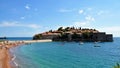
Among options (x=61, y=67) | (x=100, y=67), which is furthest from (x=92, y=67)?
(x=61, y=67)

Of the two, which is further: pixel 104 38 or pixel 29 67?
pixel 104 38

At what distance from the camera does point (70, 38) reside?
654 feet

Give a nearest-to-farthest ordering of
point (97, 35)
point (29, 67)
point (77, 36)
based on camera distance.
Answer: point (29, 67), point (97, 35), point (77, 36)

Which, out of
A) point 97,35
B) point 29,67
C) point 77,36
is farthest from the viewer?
point 77,36

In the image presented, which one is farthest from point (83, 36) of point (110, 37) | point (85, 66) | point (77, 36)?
point (85, 66)

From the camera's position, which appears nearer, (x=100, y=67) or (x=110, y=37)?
(x=100, y=67)

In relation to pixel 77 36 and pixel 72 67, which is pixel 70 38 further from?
pixel 72 67

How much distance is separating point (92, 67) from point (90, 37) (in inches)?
5822

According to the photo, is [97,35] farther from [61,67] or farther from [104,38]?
[61,67]

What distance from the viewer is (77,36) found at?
647 feet

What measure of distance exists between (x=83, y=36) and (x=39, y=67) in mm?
151983

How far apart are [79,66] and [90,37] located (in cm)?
14705

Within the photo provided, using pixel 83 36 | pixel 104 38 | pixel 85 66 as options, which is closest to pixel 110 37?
pixel 104 38

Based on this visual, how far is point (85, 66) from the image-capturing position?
146 feet
